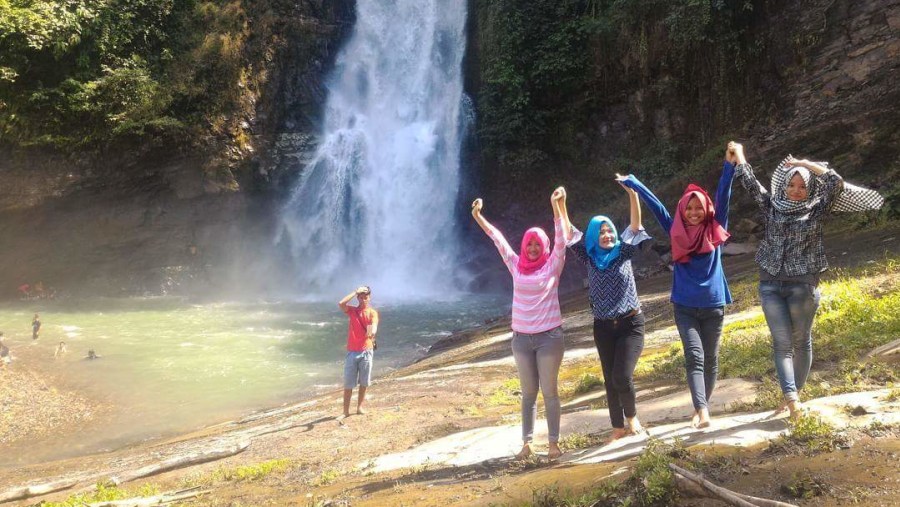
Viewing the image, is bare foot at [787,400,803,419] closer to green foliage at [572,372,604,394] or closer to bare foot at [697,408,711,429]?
bare foot at [697,408,711,429]

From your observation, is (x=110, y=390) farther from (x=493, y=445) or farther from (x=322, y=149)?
Result: (x=322, y=149)

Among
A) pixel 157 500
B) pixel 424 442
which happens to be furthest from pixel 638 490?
pixel 157 500

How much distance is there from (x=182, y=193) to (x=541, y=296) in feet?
66.2

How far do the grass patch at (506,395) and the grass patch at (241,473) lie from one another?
2611mm

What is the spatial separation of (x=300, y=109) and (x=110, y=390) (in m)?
14.5

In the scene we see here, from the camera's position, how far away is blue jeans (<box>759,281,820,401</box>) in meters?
3.87

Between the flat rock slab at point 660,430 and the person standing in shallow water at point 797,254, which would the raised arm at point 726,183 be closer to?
the person standing in shallow water at point 797,254

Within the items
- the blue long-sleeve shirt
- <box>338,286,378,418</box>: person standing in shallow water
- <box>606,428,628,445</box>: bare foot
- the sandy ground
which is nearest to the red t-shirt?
<box>338,286,378,418</box>: person standing in shallow water

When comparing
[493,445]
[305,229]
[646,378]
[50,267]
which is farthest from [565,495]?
[50,267]

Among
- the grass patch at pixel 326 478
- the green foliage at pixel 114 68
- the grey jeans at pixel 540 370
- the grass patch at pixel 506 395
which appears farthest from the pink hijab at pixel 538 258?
the green foliage at pixel 114 68

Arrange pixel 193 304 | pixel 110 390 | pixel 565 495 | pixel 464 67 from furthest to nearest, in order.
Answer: pixel 464 67
pixel 193 304
pixel 110 390
pixel 565 495

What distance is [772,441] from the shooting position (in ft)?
11.0

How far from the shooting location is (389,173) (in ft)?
73.4

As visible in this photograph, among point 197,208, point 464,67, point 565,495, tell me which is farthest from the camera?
point 464,67
